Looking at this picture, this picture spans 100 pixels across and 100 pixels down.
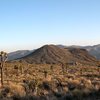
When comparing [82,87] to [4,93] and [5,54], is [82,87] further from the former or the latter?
[5,54]

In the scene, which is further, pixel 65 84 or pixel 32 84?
pixel 65 84

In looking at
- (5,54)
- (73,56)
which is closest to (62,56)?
(73,56)

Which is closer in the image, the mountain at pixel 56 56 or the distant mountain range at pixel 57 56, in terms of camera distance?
the distant mountain range at pixel 57 56

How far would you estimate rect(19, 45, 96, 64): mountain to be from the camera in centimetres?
14800

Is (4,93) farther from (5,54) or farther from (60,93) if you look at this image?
(5,54)

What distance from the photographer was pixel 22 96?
18312mm

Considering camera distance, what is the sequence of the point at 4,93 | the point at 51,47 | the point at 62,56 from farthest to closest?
1. the point at 51,47
2. the point at 62,56
3. the point at 4,93

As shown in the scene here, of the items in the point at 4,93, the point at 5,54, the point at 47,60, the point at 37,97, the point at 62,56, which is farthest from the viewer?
the point at 62,56

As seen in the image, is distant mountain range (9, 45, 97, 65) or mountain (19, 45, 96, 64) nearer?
distant mountain range (9, 45, 97, 65)

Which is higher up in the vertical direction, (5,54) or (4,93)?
(5,54)

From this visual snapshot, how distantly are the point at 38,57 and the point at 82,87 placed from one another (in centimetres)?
13138

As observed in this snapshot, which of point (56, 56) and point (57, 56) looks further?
point (57, 56)

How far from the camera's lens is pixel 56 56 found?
155250 mm

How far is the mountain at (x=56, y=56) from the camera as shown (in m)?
148
